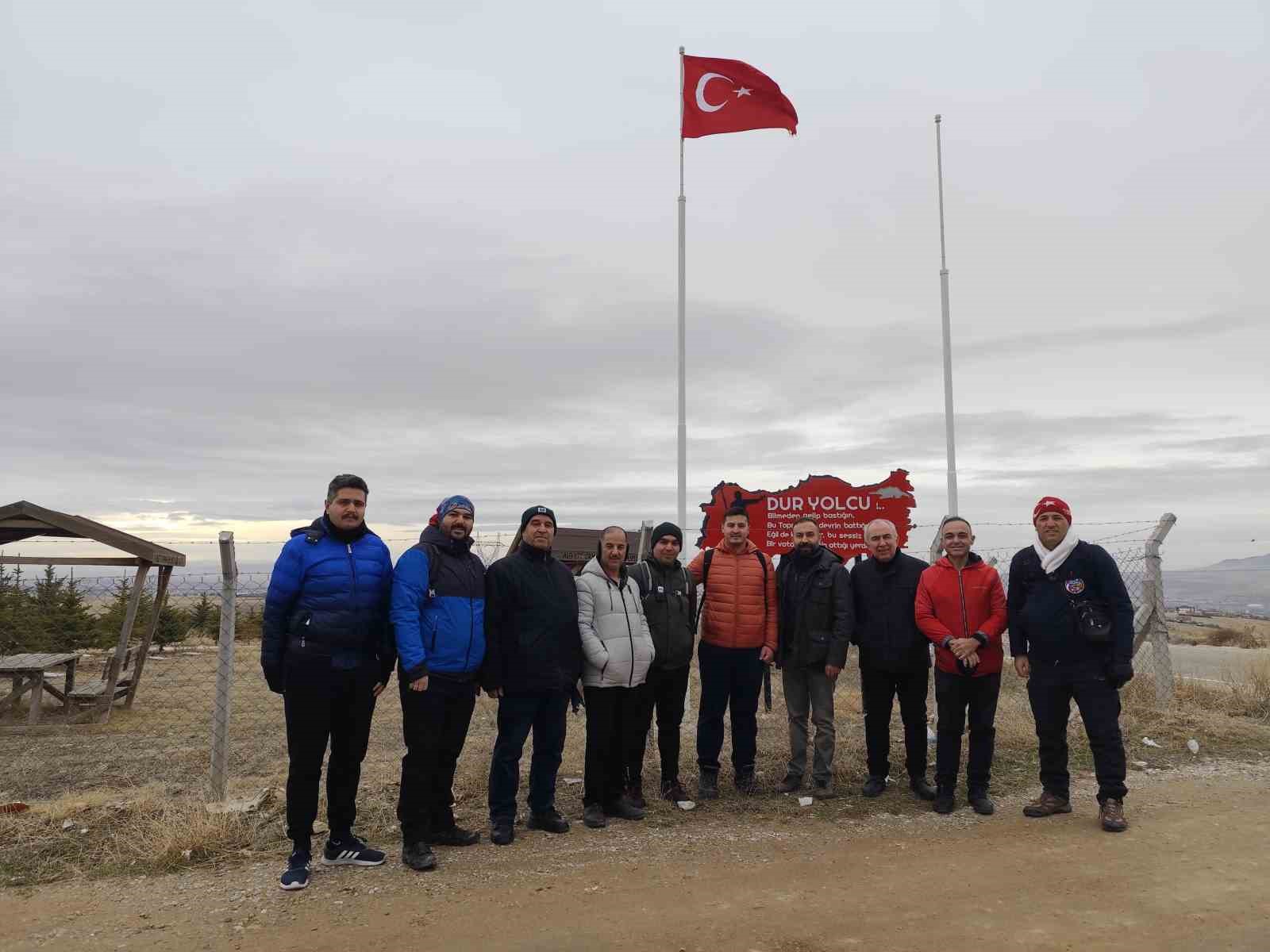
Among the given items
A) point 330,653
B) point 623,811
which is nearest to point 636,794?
point 623,811

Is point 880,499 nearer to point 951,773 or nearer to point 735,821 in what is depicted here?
point 951,773

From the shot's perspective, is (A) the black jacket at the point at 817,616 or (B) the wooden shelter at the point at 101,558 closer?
(A) the black jacket at the point at 817,616

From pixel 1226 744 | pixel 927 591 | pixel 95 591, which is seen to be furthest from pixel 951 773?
pixel 95 591

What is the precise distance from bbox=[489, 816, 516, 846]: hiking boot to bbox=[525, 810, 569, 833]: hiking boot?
23 centimetres

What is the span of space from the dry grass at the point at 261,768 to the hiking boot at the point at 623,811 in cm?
11

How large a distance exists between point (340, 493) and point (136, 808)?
2562 mm

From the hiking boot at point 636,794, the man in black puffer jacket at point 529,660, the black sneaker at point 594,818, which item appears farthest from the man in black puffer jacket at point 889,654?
Answer: the man in black puffer jacket at point 529,660

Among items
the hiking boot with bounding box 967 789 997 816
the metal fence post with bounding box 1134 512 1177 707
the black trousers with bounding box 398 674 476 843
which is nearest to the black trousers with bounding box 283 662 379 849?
the black trousers with bounding box 398 674 476 843

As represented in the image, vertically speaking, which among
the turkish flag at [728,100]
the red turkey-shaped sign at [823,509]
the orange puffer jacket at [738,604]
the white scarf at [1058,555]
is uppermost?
the turkish flag at [728,100]

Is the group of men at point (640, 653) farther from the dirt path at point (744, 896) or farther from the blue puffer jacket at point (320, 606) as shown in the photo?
the dirt path at point (744, 896)

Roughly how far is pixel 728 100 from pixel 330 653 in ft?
25.8

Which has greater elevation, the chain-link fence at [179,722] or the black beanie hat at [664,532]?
the black beanie hat at [664,532]

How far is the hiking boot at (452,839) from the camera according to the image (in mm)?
4844

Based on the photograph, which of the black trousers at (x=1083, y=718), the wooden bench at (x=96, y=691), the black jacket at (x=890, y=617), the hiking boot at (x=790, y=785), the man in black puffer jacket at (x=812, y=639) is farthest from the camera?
the wooden bench at (x=96, y=691)
